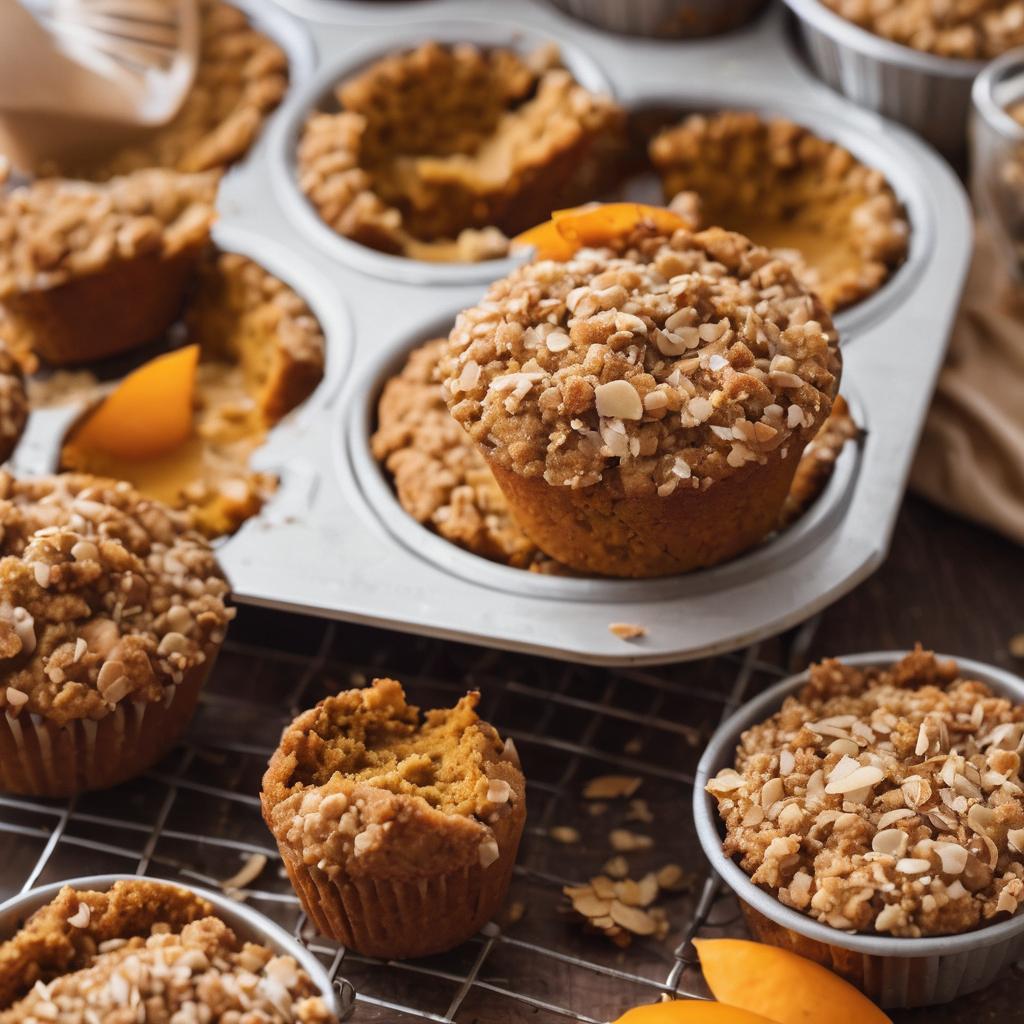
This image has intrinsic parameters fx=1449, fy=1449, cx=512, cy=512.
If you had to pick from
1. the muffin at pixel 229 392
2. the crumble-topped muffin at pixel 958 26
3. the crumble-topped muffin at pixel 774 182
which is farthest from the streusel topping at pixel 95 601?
the crumble-topped muffin at pixel 958 26

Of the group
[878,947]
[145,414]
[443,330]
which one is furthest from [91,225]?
[878,947]

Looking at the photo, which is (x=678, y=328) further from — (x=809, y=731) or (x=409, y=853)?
(x=409, y=853)

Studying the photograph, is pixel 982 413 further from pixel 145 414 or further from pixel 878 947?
pixel 145 414

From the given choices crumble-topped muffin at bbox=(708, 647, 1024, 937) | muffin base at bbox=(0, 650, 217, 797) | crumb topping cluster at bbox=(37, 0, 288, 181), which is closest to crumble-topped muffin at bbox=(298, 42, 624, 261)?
crumb topping cluster at bbox=(37, 0, 288, 181)

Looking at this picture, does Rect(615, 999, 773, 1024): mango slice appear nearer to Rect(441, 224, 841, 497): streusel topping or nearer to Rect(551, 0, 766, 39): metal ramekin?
Rect(441, 224, 841, 497): streusel topping

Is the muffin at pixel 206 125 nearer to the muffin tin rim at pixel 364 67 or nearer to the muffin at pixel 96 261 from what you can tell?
the muffin tin rim at pixel 364 67

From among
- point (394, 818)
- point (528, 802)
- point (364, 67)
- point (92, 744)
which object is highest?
point (364, 67)
